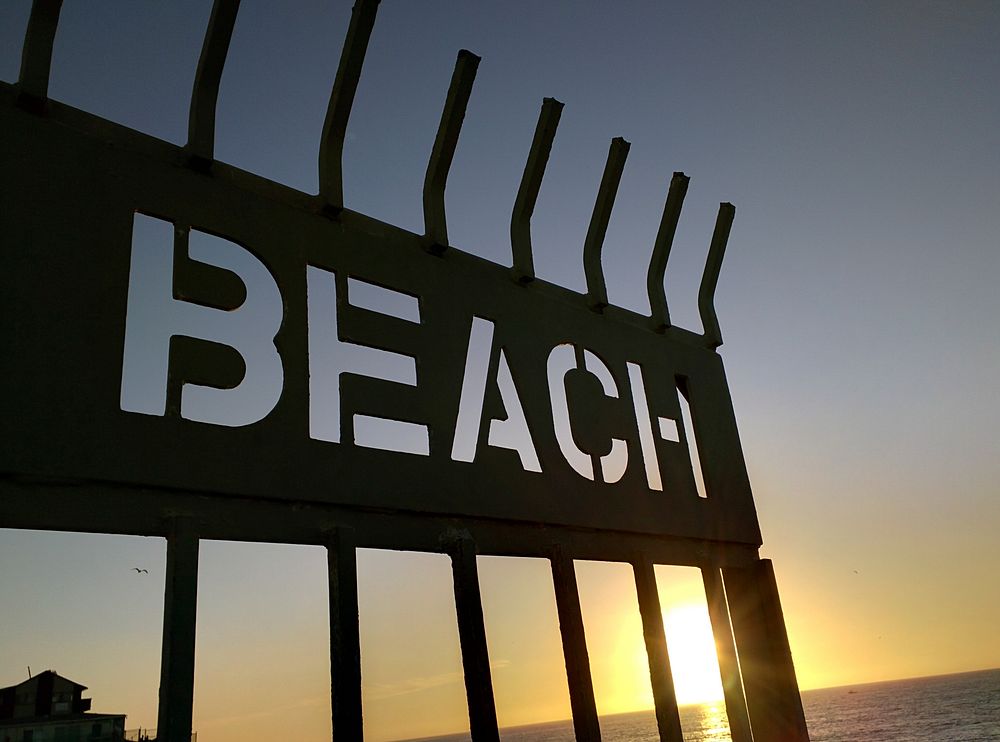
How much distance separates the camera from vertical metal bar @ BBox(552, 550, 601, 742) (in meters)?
3.96

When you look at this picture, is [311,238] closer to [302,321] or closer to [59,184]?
[302,321]

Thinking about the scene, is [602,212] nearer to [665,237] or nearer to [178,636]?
[665,237]

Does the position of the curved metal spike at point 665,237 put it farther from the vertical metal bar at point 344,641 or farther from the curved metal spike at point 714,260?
the vertical metal bar at point 344,641

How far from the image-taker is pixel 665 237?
5973mm

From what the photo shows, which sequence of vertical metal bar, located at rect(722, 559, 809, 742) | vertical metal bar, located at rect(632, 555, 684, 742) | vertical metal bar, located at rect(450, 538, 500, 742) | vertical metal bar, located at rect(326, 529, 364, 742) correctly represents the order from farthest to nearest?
vertical metal bar, located at rect(722, 559, 809, 742)
vertical metal bar, located at rect(632, 555, 684, 742)
vertical metal bar, located at rect(450, 538, 500, 742)
vertical metal bar, located at rect(326, 529, 364, 742)

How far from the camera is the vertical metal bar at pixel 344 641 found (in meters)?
3.15

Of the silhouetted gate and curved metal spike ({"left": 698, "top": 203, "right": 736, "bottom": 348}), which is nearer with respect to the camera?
the silhouetted gate

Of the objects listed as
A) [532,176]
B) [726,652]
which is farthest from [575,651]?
[532,176]

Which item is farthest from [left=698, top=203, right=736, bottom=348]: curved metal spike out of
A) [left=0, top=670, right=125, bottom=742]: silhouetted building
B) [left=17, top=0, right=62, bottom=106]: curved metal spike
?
[left=0, top=670, right=125, bottom=742]: silhouetted building

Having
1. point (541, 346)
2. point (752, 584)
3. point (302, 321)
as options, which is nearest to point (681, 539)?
point (752, 584)

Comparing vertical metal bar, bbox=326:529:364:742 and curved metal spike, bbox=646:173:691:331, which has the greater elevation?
curved metal spike, bbox=646:173:691:331

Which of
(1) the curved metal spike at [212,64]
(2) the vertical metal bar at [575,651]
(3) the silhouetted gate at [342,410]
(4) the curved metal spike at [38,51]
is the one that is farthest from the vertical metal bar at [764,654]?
(4) the curved metal spike at [38,51]

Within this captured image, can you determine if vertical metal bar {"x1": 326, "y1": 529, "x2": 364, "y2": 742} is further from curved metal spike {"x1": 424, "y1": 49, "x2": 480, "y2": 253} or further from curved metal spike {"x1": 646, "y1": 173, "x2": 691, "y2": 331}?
curved metal spike {"x1": 646, "y1": 173, "x2": 691, "y2": 331}

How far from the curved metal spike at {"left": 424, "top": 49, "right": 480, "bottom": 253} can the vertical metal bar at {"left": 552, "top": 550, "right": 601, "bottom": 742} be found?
6.84ft
